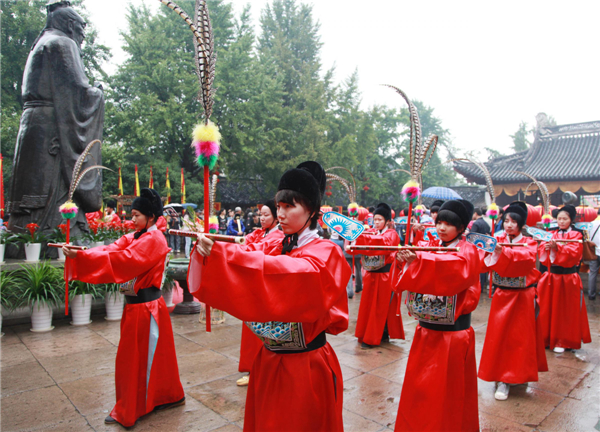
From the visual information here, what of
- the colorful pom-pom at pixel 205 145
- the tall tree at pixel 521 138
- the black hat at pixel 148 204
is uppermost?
the tall tree at pixel 521 138

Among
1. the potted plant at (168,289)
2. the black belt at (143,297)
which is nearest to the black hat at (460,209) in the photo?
the black belt at (143,297)

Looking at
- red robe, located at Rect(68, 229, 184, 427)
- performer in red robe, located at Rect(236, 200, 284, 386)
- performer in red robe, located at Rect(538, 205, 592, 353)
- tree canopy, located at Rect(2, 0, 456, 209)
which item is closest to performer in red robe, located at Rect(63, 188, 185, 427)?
red robe, located at Rect(68, 229, 184, 427)

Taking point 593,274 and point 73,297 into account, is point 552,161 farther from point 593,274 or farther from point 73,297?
point 73,297

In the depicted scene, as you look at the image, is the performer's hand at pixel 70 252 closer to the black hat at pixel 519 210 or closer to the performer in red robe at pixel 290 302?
the performer in red robe at pixel 290 302

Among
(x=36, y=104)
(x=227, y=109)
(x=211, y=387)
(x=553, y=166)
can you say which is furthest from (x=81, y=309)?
(x=553, y=166)

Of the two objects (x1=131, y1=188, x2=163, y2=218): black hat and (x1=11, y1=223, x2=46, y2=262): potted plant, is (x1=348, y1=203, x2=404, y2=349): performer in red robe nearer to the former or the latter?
(x1=131, y1=188, x2=163, y2=218): black hat

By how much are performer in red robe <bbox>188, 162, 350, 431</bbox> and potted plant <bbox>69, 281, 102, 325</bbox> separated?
16.0 feet

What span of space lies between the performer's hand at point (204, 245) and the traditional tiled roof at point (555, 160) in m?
19.1

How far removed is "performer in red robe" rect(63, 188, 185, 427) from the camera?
3101mm

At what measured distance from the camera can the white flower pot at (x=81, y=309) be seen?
5.98m

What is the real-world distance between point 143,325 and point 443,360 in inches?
96.0

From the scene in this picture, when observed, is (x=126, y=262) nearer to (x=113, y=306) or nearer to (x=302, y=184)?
(x=302, y=184)

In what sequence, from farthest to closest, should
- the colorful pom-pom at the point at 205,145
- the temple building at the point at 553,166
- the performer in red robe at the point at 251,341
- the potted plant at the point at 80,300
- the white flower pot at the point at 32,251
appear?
the temple building at the point at 553,166 < the white flower pot at the point at 32,251 < the potted plant at the point at 80,300 < the performer in red robe at the point at 251,341 < the colorful pom-pom at the point at 205,145

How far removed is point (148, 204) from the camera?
3.41 m
